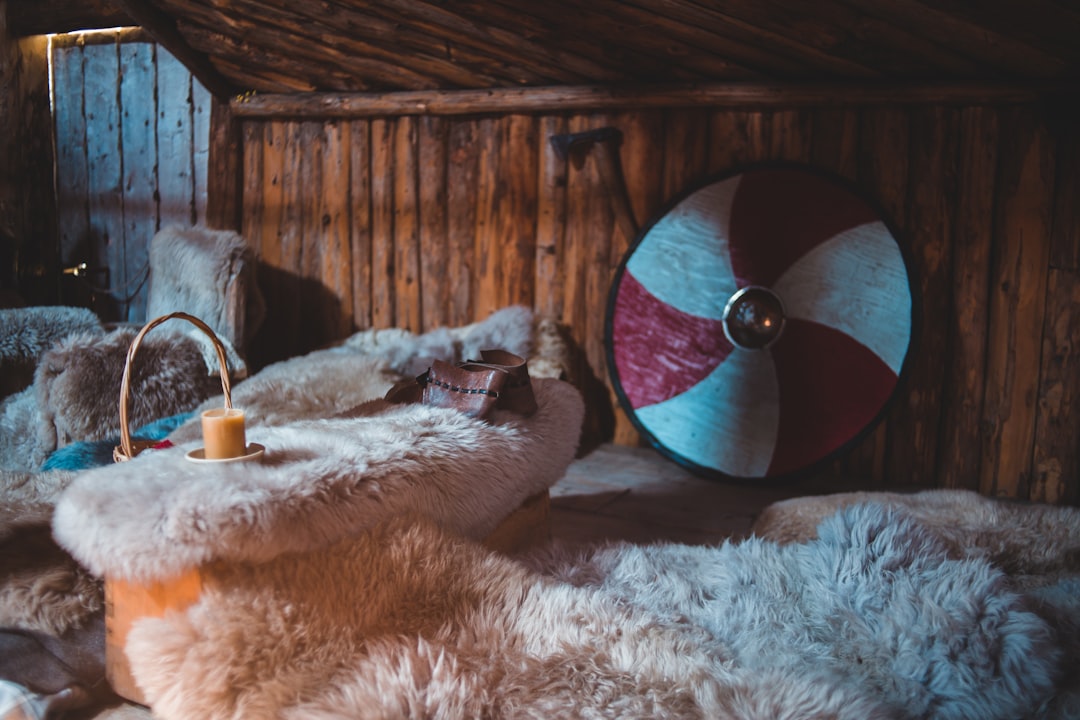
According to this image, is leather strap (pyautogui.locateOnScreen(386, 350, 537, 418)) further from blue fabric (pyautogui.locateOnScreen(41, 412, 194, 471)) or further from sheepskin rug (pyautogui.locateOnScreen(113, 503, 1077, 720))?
blue fabric (pyautogui.locateOnScreen(41, 412, 194, 471))

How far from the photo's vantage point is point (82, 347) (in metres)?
2.50

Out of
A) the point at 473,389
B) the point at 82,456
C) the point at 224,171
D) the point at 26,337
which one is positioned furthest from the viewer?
the point at 224,171

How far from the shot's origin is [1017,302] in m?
2.56

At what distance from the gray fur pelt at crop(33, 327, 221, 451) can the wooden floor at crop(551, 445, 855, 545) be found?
57.5 inches

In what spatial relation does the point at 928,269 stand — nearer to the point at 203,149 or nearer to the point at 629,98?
the point at 629,98

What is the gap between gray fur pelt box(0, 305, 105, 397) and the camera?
282 cm

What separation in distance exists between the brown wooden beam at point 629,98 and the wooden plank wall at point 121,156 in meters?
0.43

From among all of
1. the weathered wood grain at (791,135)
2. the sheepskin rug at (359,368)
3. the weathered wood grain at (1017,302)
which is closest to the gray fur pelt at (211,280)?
the sheepskin rug at (359,368)

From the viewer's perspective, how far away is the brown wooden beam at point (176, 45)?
10.3ft

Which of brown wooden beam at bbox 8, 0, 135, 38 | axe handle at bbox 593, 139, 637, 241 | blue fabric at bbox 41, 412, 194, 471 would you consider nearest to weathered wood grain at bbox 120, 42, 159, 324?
brown wooden beam at bbox 8, 0, 135, 38

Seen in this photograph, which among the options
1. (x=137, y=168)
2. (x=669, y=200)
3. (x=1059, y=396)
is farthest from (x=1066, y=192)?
(x=137, y=168)

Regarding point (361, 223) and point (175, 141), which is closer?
point (361, 223)

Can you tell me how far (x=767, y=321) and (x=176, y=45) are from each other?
292 cm

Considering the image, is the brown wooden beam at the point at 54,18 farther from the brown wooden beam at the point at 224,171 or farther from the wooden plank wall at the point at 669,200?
the wooden plank wall at the point at 669,200
